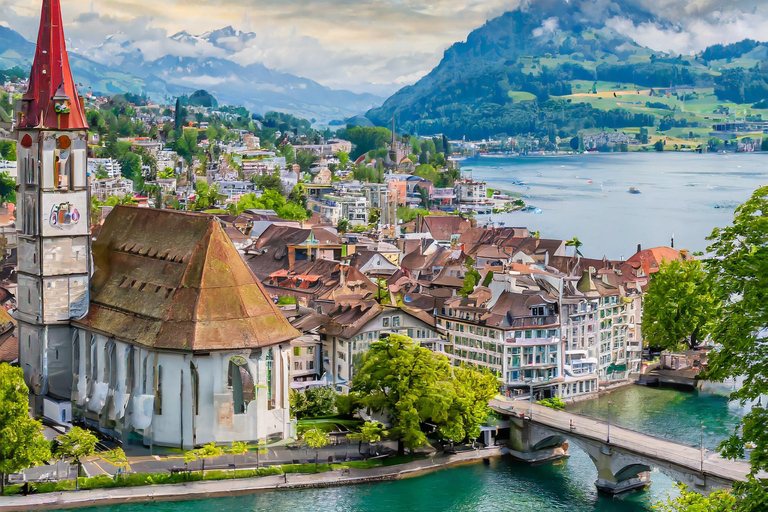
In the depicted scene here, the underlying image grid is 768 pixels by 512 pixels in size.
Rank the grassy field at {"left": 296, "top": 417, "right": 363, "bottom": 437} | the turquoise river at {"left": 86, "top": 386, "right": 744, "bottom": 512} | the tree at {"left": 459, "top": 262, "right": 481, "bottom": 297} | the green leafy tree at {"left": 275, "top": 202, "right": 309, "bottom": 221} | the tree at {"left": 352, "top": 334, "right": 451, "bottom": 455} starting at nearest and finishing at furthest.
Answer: the turquoise river at {"left": 86, "top": 386, "right": 744, "bottom": 512}
the tree at {"left": 352, "top": 334, "right": 451, "bottom": 455}
the grassy field at {"left": 296, "top": 417, "right": 363, "bottom": 437}
the tree at {"left": 459, "top": 262, "right": 481, "bottom": 297}
the green leafy tree at {"left": 275, "top": 202, "right": 309, "bottom": 221}

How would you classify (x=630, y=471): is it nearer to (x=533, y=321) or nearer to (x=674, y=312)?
(x=533, y=321)

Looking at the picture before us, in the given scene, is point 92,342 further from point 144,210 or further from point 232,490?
point 232,490

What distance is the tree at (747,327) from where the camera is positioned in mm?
23234

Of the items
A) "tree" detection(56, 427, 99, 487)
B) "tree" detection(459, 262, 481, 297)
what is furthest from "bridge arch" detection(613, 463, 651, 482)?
"tree" detection(459, 262, 481, 297)

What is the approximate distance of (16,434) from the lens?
41.5 m

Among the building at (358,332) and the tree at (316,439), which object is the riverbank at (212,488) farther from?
the building at (358,332)

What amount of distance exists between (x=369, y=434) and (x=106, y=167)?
115322 mm

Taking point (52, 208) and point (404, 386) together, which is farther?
point (52, 208)

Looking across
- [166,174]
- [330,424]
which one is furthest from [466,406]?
[166,174]

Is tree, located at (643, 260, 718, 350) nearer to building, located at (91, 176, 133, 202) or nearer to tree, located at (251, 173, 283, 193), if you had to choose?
building, located at (91, 176, 133, 202)

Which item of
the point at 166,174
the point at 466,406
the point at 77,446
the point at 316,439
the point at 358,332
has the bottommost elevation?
the point at 316,439

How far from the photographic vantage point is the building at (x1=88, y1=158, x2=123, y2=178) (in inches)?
6053

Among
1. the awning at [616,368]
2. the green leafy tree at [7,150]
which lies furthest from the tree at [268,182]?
the awning at [616,368]

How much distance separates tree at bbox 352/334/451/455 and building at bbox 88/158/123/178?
109 meters
